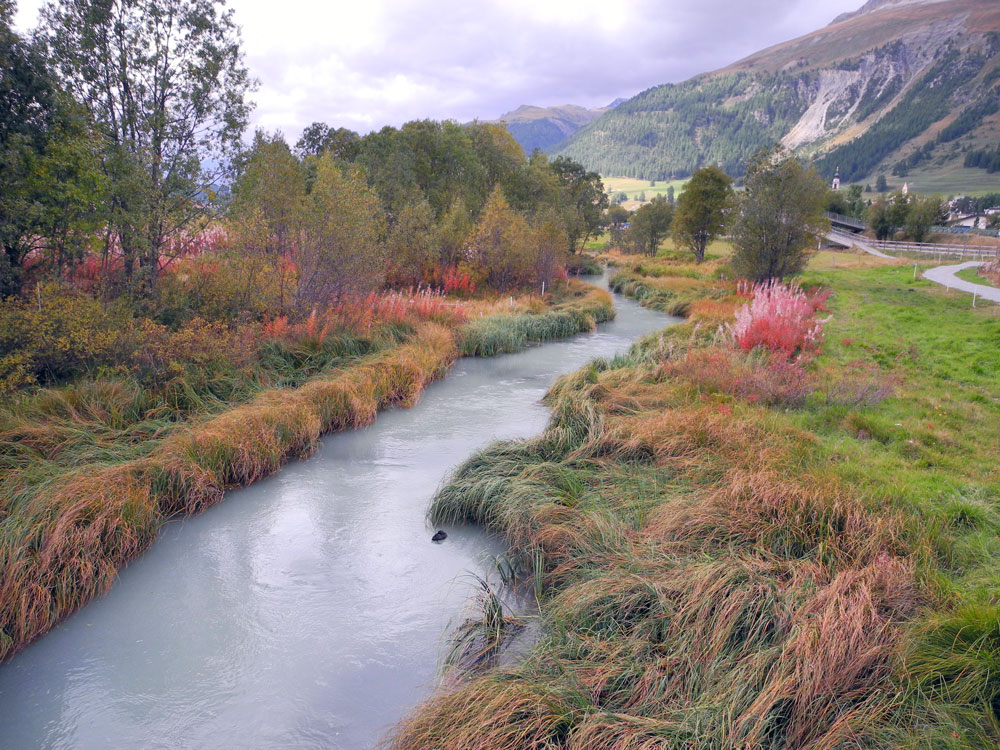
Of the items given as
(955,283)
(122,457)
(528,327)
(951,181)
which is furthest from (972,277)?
(951,181)

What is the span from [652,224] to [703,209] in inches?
392

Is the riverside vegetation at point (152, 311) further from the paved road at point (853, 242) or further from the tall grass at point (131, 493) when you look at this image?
the paved road at point (853, 242)

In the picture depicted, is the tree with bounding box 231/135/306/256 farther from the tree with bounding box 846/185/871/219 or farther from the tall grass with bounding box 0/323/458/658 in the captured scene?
the tree with bounding box 846/185/871/219

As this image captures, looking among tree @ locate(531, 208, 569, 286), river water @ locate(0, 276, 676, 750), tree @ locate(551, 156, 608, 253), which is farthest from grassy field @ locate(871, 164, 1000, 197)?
river water @ locate(0, 276, 676, 750)

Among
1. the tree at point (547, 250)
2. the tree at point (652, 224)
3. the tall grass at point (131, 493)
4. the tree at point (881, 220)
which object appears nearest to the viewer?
the tall grass at point (131, 493)

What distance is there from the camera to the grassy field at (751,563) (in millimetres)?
3662

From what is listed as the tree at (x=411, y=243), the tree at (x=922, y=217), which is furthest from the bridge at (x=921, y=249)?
the tree at (x=411, y=243)

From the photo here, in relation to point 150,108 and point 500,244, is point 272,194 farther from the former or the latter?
point 500,244

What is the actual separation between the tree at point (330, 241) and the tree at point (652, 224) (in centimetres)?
3895

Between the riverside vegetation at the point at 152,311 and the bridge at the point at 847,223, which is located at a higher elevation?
the riverside vegetation at the point at 152,311

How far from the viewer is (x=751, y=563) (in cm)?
513

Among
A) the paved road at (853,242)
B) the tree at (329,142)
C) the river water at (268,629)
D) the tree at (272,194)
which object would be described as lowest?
the paved road at (853,242)

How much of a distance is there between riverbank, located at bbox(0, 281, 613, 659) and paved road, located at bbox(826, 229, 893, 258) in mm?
43748

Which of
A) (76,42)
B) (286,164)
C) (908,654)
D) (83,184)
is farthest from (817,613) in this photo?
(286,164)
